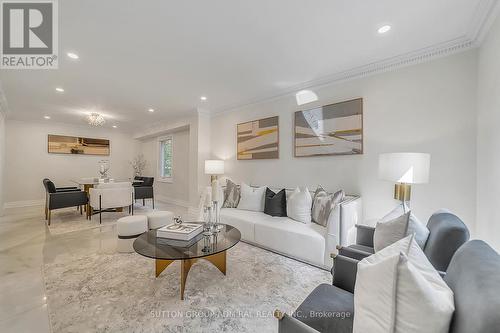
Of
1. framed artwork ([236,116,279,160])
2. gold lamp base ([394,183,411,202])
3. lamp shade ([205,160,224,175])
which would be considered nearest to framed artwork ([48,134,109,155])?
lamp shade ([205,160,224,175])

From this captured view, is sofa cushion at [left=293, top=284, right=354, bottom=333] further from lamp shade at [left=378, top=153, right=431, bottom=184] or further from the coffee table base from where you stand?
lamp shade at [left=378, top=153, right=431, bottom=184]

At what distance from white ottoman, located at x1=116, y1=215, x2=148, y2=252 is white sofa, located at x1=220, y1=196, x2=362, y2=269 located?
4.56 ft

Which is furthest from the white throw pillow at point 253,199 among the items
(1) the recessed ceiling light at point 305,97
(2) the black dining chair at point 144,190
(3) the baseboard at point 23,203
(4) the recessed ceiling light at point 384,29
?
(3) the baseboard at point 23,203

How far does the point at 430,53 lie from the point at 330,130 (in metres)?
1.40

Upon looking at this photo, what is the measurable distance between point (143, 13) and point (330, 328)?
8.88 feet

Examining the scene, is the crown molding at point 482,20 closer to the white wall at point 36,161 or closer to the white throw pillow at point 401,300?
the white throw pillow at point 401,300

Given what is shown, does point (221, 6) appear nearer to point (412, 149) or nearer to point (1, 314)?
point (412, 149)

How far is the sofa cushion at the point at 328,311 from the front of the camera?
3.34 feet

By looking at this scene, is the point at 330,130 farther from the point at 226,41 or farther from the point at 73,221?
the point at 73,221

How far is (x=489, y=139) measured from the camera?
1911 millimetres

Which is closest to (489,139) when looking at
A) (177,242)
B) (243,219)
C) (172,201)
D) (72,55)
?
(243,219)

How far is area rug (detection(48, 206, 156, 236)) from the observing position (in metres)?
3.79

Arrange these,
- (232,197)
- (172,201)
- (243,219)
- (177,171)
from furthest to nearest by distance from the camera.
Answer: (172,201) < (177,171) < (232,197) < (243,219)

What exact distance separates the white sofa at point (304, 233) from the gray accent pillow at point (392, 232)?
2.32ft
